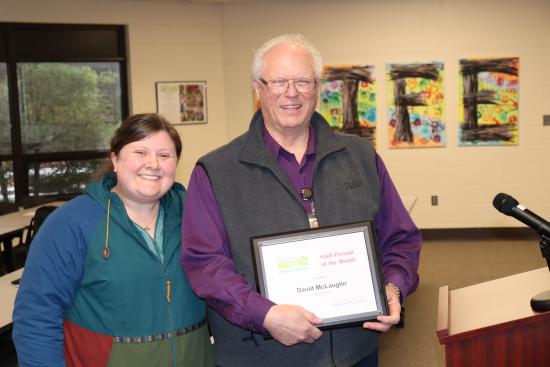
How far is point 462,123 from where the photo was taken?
7660mm

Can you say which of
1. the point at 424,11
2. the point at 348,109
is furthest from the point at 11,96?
the point at 424,11

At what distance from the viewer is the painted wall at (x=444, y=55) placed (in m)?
7.48

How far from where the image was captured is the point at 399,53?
7.69 m

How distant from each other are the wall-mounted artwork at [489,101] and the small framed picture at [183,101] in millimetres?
3207

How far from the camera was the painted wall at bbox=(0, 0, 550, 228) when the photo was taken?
747cm

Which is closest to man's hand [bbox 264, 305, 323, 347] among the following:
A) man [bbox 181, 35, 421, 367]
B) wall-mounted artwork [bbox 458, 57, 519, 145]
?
man [bbox 181, 35, 421, 367]

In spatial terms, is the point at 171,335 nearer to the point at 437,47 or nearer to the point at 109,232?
the point at 109,232

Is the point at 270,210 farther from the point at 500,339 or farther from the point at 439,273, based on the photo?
the point at 439,273

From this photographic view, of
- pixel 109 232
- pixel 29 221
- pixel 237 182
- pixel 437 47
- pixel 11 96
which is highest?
pixel 437 47

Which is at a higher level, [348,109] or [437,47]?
[437,47]

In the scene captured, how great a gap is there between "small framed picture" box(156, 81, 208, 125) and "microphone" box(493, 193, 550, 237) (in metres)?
6.21

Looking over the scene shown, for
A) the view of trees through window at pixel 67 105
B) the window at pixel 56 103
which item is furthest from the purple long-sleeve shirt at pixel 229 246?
the view of trees through window at pixel 67 105

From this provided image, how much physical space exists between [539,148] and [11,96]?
624cm

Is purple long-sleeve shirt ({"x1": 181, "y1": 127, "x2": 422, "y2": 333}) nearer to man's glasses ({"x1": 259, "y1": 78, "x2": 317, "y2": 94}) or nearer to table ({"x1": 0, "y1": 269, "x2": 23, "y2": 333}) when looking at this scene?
man's glasses ({"x1": 259, "y1": 78, "x2": 317, "y2": 94})
